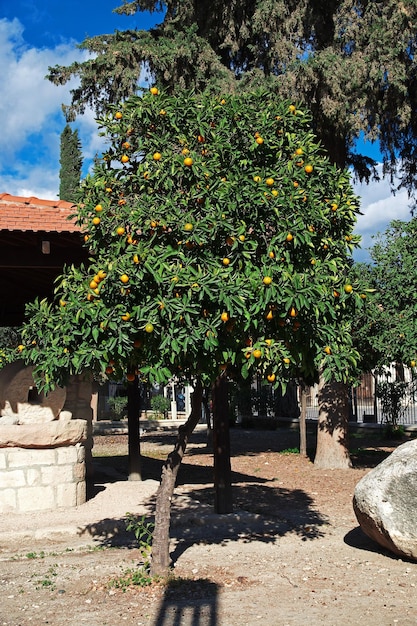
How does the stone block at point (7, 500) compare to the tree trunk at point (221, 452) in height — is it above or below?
below

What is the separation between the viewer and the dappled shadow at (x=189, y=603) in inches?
188

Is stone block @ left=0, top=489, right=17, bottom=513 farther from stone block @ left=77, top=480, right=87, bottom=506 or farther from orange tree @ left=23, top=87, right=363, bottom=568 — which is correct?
orange tree @ left=23, top=87, right=363, bottom=568

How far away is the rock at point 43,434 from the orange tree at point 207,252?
2.80 meters

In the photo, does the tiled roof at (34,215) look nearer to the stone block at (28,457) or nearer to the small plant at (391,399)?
the stone block at (28,457)

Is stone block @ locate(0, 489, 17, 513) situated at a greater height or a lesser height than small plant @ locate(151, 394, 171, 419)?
lesser

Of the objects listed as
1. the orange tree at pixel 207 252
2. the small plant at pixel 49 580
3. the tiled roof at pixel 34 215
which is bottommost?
the small plant at pixel 49 580

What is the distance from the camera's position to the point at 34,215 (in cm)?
828

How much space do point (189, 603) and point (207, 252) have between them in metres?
2.66

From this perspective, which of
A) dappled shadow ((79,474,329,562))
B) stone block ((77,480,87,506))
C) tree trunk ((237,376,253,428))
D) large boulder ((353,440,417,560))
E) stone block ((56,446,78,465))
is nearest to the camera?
large boulder ((353,440,417,560))

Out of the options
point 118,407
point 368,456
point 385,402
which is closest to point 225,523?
point 368,456

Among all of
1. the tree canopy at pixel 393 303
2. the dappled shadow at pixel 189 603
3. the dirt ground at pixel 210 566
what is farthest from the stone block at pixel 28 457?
the tree canopy at pixel 393 303

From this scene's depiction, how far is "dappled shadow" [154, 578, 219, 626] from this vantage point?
4.77 m

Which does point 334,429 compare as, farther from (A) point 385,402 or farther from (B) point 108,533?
(A) point 385,402

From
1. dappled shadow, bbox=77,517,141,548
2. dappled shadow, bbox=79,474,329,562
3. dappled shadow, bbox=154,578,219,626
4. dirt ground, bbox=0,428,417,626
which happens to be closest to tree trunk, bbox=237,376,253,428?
dirt ground, bbox=0,428,417,626
